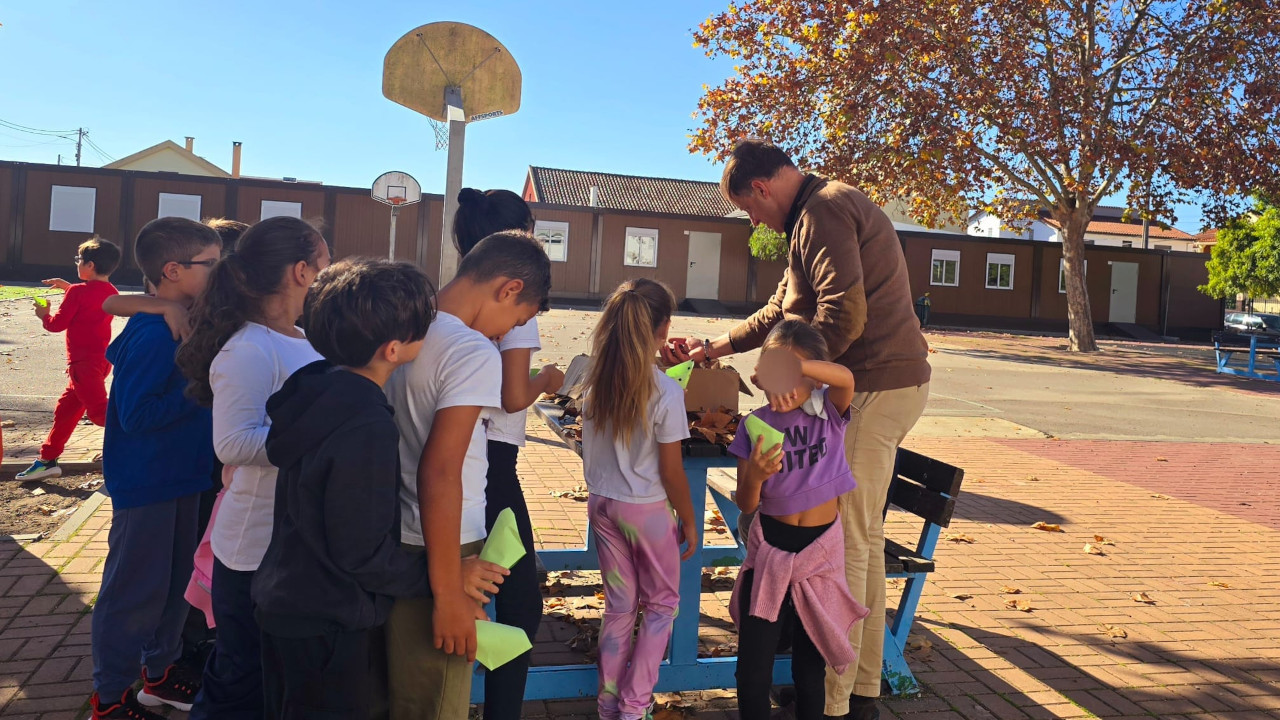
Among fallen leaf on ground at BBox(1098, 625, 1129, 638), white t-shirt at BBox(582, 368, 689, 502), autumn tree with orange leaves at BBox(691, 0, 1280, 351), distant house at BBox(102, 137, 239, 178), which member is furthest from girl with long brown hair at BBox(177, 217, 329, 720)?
distant house at BBox(102, 137, 239, 178)

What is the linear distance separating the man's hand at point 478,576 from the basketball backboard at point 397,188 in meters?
22.9

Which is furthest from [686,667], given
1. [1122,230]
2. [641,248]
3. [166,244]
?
[1122,230]

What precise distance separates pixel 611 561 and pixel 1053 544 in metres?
4.21

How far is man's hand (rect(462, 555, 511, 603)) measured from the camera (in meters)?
2.21

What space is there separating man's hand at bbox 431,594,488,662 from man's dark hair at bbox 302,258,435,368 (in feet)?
1.96

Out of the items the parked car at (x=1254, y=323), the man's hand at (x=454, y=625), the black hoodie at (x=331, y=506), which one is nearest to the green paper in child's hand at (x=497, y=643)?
the man's hand at (x=454, y=625)

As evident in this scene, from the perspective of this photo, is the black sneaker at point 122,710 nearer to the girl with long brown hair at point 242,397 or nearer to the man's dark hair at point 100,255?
the girl with long brown hair at point 242,397

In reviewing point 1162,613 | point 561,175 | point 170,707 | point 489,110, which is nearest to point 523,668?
point 170,707

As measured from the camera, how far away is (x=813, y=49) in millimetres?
20578

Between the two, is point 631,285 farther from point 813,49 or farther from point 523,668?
point 813,49

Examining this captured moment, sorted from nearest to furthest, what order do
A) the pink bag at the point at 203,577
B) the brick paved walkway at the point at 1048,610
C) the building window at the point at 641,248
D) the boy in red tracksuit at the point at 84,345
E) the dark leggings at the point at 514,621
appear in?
the dark leggings at the point at 514,621 → the pink bag at the point at 203,577 → the brick paved walkway at the point at 1048,610 → the boy in red tracksuit at the point at 84,345 → the building window at the point at 641,248

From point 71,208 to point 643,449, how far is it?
36808 millimetres

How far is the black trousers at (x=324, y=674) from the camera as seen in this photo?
6.84 feet

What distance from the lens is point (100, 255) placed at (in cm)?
575
